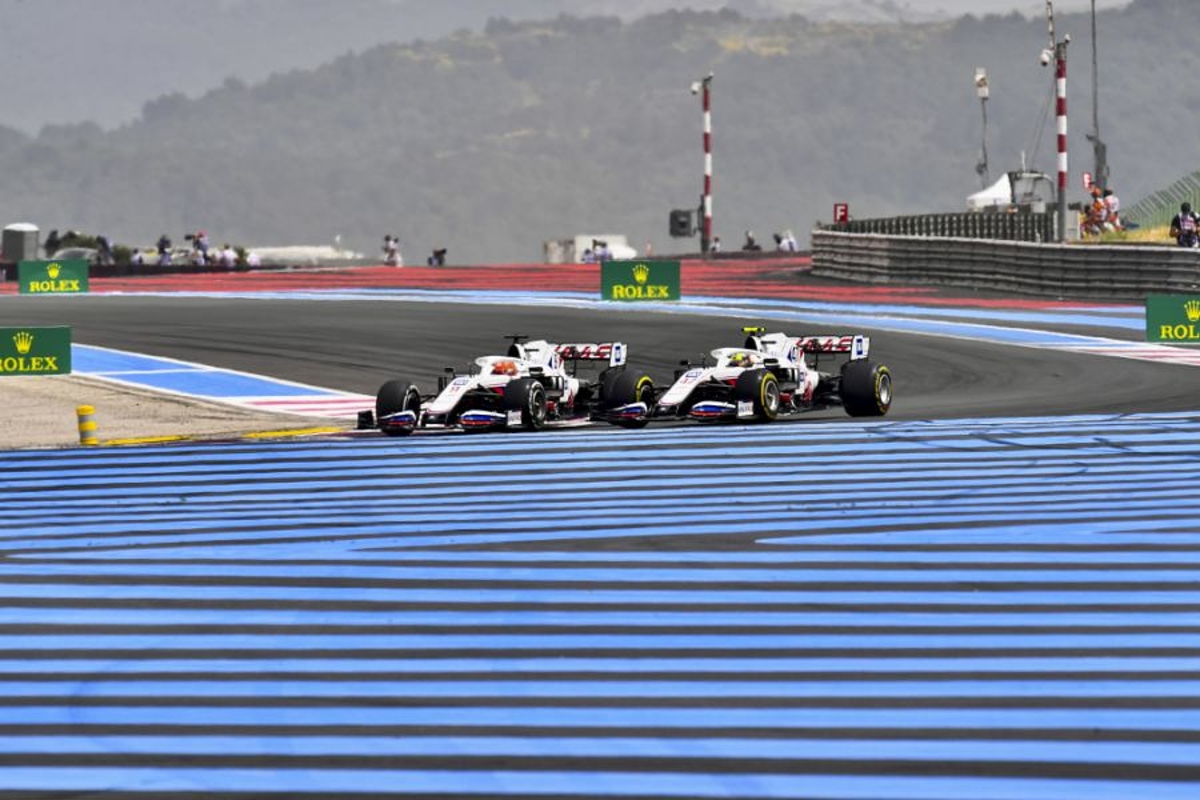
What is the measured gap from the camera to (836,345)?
61.3 feet

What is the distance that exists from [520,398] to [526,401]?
0.06 meters

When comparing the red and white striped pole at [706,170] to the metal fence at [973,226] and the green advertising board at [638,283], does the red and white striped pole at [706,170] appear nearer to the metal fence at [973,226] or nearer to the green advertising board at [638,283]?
the metal fence at [973,226]

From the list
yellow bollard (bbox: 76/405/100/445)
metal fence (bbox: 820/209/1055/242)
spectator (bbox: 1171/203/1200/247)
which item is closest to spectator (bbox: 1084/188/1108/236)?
metal fence (bbox: 820/209/1055/242)

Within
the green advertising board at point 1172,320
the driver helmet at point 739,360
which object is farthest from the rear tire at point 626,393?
the green advertising board at point 1172,320

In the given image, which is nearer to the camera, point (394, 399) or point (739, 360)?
point (394, 399)

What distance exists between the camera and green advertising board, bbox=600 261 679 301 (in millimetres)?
35469

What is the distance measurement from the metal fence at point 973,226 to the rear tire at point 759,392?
30.1 m

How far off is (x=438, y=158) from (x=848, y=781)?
189 m

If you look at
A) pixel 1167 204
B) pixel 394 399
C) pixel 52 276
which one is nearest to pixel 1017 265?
pixel 1167 204

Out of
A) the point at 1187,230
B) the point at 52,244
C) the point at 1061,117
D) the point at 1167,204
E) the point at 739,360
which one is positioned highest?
the point at 1061,117

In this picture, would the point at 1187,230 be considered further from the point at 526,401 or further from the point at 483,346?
the point at 526,401

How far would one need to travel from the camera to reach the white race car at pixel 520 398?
54.7 feet

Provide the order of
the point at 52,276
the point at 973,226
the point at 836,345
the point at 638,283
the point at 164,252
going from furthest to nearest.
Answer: the point at 164,252 → the point at 973,226 → the point at 52,276 → the point at 638,283 → the point at 836,345

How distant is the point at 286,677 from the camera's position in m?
7.91
